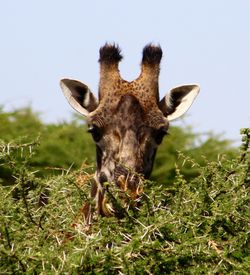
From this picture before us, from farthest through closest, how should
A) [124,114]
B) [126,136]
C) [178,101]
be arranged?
[178,101] → [124,114] → [126,136]

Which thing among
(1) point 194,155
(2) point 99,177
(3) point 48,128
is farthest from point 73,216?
(3) point 48,128

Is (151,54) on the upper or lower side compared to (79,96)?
upper

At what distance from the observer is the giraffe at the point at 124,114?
937 cm

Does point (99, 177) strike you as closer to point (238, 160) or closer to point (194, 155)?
point (238, 160)

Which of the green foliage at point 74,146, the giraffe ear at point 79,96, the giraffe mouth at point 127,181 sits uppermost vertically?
the giraffe ear at point 79,96

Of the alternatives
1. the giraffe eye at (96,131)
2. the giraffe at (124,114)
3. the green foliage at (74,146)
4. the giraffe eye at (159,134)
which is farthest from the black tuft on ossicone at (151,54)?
the green foliage at (74,146)

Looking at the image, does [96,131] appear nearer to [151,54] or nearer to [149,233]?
[151,54]

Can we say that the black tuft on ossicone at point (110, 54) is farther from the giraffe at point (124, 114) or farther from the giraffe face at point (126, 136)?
the giraffe face at point (126, 136)

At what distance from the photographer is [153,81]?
10.3 metres

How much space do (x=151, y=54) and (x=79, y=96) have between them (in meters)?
0.80

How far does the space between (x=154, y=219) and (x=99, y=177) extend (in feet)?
8.15

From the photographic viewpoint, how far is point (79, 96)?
1050 centimetres

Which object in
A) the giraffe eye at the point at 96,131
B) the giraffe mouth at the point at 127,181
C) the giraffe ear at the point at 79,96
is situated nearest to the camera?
the giraffe mouth at the point at 127,181

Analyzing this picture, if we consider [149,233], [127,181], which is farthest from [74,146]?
[149,233]
